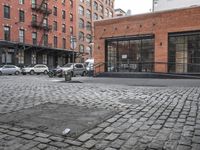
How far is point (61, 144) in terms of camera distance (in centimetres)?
362

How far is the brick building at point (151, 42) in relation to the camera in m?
17.6

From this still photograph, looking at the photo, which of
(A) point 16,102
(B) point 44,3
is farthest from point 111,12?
(A) point 16,102

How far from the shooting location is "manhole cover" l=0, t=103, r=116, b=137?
4.40m

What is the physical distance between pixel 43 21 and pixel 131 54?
29601 mm

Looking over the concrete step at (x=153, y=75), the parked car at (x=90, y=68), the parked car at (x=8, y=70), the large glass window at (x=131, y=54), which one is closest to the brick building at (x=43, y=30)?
the parked car at (x=8, y=70)

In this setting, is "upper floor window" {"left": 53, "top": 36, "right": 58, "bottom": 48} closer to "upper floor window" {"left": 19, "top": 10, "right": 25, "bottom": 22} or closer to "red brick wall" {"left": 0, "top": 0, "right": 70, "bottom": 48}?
"red brick wall" {"left": 0, "top": 0, "right": 70, "bottom": 48}

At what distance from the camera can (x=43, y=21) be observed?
4475cm

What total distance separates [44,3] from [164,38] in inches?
1287

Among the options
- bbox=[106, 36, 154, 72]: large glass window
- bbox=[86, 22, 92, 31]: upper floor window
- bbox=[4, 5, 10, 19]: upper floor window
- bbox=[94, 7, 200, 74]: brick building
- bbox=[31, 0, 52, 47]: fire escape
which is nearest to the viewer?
bbox=[94, 7, 200, 74]: brick building

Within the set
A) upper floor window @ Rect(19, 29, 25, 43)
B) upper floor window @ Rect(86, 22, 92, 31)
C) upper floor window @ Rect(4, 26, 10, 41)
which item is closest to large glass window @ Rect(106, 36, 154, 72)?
upper floor window @ Rect(4, 26, 10, 41)

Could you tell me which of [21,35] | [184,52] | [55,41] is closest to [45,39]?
[55,41]

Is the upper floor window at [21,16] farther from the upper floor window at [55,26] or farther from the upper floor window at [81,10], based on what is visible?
the upper floor window at [81,10]

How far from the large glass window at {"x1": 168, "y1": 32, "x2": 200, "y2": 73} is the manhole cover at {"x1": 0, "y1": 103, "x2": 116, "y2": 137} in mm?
13033

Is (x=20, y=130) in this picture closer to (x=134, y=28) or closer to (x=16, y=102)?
(x=16, y=102)
